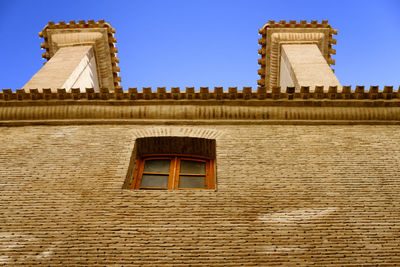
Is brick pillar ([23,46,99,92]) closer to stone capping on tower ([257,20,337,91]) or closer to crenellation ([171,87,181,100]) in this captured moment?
crenellation ([171,87,181,100])

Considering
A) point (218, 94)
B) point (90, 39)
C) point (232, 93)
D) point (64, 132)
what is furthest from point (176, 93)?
point (90, 39)

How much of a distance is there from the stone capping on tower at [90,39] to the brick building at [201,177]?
25.8 feet

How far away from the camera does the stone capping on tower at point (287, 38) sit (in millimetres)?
13883

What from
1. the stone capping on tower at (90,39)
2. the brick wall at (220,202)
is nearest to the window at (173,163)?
the brick wall at (220,202)

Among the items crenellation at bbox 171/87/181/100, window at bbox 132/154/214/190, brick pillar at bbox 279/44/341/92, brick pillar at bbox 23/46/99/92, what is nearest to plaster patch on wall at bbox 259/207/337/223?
window at bbox 132/154/214/190

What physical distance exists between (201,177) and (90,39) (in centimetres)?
1036

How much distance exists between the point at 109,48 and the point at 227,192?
11.5 metres

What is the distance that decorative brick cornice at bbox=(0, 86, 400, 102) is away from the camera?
6500 mm

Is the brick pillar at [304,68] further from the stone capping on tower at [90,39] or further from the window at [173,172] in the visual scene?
the stone capping on tower at [90,39]

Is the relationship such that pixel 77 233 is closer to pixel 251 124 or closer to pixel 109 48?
pixel 251 124

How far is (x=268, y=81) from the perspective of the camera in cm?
1488

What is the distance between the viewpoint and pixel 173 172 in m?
5.70

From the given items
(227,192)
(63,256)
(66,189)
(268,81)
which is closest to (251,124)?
(227,192)

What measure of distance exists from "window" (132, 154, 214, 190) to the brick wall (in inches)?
15.8
